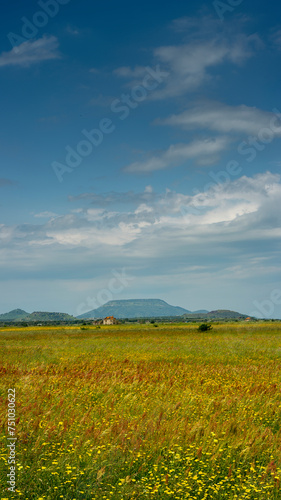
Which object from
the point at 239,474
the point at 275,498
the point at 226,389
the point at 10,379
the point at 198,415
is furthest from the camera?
the point at 10,379

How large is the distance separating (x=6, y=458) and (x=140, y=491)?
2532 millimetres

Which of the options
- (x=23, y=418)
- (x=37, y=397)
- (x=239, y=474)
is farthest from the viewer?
(x=37, y=397)

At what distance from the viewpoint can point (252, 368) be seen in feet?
59.5

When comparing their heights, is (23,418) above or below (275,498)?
above

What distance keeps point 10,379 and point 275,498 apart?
35.5 feet

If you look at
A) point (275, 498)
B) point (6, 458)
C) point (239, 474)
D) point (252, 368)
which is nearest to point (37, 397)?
point (6, 458)

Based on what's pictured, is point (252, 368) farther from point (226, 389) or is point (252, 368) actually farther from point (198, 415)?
point (198, 415)

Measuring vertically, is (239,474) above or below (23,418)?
below

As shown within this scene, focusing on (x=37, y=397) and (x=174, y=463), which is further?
(x=37, y=397)

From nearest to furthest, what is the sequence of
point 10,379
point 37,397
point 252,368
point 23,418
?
point 23,418
point 37,397
point 10,379
point 252,368

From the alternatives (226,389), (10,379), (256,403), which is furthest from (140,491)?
(10,379)

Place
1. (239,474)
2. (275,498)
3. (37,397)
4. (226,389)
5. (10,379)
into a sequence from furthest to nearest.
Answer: (10,379)
(226,389)
(37,397)
(239,474)
(275,498)

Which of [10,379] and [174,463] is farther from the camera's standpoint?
[10,379]

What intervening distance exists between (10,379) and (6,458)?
776 cm
